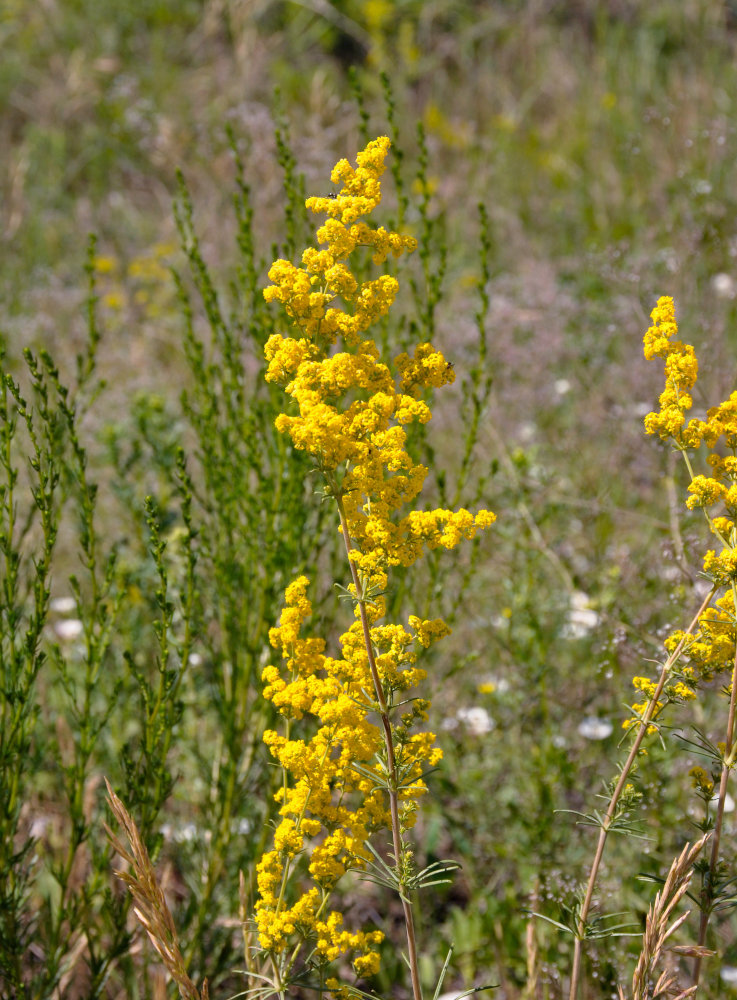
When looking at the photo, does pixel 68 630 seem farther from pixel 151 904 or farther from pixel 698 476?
pixel 698 476

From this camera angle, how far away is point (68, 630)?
11.3 feet

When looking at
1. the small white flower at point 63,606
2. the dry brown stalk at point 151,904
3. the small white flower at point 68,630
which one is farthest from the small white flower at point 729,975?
the small white flower at point 63,606

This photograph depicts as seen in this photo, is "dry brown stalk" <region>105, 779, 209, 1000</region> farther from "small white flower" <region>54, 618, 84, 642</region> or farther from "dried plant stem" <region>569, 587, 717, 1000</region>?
"small white flower" <region>54, 618, 84, 642</region>

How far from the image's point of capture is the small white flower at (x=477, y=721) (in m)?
2.83

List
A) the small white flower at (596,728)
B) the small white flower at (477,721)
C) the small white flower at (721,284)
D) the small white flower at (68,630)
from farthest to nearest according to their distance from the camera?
the small white flower at (721,284) < the small white flower at (68,630) < the small white flower at (477,721) < the small white flower at (596,728)

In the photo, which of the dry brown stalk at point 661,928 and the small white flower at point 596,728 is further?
the small white flower at point 596,728

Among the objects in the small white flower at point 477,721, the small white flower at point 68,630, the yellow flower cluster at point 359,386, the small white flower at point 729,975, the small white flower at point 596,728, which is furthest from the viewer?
the small white flower at point 68,630

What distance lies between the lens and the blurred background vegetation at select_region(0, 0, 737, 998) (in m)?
2.11

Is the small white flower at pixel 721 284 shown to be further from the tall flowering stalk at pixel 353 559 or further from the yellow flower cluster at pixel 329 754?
the yellow flower cluster at pixel 329 754

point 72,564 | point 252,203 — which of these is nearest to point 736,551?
point 72,564

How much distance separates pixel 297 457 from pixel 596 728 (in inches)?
48.1

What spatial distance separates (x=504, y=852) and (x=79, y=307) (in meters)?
4.35

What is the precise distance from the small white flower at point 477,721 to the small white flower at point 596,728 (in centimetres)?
28

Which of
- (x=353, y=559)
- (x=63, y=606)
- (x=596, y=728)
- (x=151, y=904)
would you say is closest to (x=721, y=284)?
(x=596, y=728)
